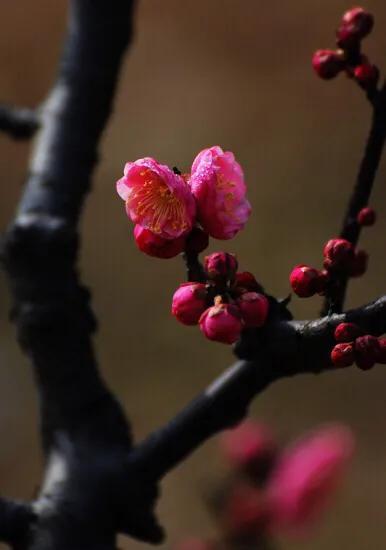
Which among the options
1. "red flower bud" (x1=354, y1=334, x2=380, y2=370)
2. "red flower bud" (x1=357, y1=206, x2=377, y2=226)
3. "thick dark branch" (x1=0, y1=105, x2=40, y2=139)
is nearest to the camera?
"red flower bud" (x1=354, y1=334, x2=380, y2=370)

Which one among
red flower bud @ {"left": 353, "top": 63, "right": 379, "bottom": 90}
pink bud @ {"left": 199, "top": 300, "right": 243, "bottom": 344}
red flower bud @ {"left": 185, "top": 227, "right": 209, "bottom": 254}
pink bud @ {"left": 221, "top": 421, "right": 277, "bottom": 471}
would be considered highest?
pink bud @ {"left": 221, "top": 421, "right": 277, "bottom": 471}

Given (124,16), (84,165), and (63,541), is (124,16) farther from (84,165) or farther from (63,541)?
(63,541)

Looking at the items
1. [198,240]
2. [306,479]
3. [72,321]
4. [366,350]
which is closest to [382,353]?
[366,350]

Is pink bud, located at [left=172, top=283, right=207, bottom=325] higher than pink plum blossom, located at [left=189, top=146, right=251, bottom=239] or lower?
lower

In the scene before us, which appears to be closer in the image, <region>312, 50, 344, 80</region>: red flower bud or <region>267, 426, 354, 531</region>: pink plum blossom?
<region>312, 50, 344, 80</region>: red flower bud

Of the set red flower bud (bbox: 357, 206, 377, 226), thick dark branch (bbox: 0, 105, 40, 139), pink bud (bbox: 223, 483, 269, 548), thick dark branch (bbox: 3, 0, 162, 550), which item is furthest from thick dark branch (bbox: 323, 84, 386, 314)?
pink bud (bbox: 223, 483, 269, 548)

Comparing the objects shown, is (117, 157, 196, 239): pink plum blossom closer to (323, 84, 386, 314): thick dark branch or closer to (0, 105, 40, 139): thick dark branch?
(323, 84, 386, 314): thick dark branch

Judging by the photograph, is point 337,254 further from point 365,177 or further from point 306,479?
point 306,479
